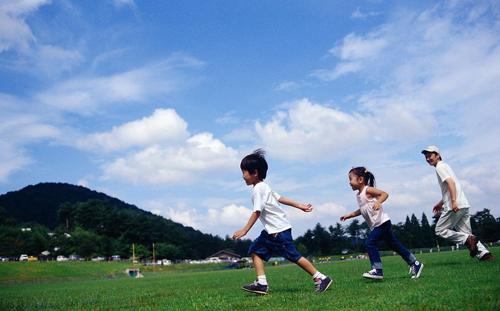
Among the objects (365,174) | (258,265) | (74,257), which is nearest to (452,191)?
(365,174)

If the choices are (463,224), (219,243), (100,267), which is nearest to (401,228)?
(100,267)

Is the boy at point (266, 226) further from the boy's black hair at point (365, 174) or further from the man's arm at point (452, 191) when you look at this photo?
the man's arm at point (452, 191)

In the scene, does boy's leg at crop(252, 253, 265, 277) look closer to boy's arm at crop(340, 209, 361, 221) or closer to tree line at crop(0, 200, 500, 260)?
boy's arm at crop(340, 209, 361, 221)

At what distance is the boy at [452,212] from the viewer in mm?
9094

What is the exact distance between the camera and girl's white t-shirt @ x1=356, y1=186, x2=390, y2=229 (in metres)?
7.52

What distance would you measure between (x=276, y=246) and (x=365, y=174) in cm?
216

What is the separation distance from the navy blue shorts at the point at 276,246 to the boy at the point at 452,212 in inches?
156

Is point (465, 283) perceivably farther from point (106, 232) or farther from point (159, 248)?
point (106, 232)

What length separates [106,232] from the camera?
5566 inches

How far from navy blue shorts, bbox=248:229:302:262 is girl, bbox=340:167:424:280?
144 centimetres

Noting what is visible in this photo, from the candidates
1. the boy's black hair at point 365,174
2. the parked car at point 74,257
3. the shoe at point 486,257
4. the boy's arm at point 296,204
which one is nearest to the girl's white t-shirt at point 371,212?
the boy's black hair at point 365,174

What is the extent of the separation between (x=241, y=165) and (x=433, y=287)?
Answer: 300 centimetres

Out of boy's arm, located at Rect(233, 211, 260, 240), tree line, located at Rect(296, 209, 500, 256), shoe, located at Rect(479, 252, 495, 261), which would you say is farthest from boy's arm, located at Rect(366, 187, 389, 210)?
tree line, located at Rect(296, 209, 500, 256)

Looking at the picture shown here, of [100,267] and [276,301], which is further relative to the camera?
[100,267]
